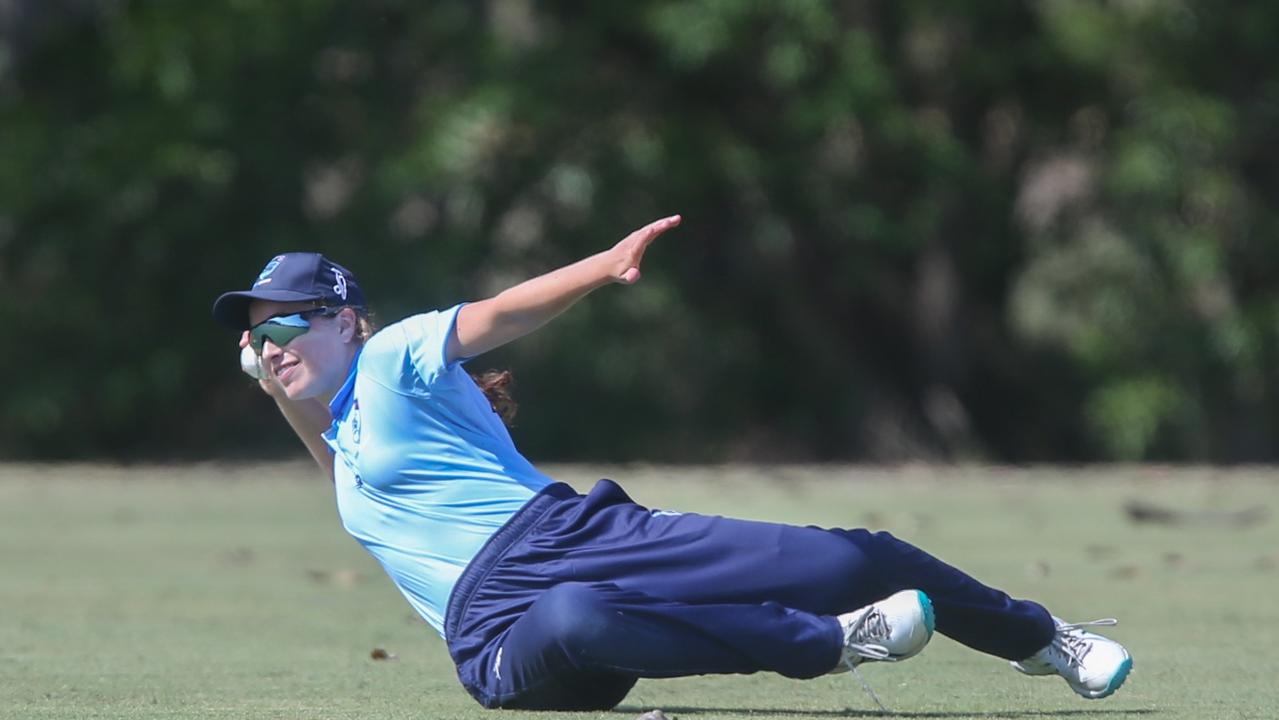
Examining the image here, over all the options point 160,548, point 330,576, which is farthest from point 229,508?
point 330,576

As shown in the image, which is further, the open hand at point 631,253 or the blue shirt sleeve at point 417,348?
the blue shirt sleeve at point 417,348

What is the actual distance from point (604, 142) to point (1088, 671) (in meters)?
16.4

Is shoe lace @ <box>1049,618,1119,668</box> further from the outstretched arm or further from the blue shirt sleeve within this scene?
the blue shirt sleeve

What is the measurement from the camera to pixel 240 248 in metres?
21.5

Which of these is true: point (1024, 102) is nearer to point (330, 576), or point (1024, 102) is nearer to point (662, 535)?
point (330, 576)

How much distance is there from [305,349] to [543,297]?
791 millimetres

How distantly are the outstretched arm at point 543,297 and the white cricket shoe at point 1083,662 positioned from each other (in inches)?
60.7

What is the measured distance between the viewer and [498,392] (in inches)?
217

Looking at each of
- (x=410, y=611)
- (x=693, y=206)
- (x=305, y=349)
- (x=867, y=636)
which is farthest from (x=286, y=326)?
(x=693, y=206)

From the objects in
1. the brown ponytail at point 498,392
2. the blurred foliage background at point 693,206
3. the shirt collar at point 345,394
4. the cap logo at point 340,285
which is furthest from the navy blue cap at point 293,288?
the blurred foliage background at point 693,206

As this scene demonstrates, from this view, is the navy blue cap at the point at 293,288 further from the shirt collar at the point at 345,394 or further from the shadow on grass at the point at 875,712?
the shadow on grass at the point at 875,712

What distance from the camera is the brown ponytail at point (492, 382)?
5410 mm

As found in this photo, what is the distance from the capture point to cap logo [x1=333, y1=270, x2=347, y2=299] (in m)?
5.32

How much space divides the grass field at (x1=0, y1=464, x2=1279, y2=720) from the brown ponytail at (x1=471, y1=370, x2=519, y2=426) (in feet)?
2.57
